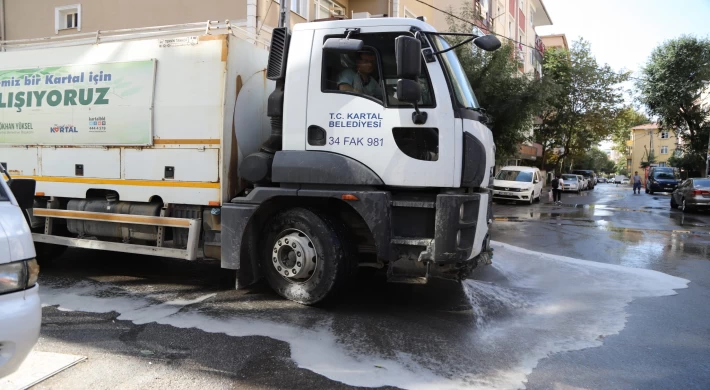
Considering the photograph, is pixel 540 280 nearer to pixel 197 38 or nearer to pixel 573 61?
pixel 197 38

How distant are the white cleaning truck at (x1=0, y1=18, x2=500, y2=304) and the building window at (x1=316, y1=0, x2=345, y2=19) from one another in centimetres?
1118

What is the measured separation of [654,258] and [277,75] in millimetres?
7559

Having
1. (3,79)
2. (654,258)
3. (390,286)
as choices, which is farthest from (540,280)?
(3,79)

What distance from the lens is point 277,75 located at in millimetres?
5543

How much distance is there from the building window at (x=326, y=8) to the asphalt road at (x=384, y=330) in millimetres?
11818

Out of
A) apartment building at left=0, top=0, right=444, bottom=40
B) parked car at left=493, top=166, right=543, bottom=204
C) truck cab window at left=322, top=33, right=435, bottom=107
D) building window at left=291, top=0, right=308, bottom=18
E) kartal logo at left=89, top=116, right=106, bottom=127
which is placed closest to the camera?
truck cab window at left=322, top=33, right=435, bottom=107

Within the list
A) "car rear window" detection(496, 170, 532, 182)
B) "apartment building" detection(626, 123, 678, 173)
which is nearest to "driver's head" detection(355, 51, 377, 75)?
"car rear window" detection(496, 170, 532, 182)

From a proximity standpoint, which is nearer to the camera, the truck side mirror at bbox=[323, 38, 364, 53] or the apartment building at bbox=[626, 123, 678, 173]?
the truck side mirror at bbox=[323, 38, 364, 53]

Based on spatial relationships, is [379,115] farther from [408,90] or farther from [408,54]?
[408,54]

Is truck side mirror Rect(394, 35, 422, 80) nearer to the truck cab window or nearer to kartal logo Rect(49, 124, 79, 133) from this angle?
the truck cab window

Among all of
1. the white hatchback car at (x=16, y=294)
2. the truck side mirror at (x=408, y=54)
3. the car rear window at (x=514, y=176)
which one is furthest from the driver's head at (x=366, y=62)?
the car rear window at (x=514, y=176)

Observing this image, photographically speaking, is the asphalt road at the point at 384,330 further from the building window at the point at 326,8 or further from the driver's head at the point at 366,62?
the building window at the point at 326,8

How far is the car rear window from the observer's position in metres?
23.6

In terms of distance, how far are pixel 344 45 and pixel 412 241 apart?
6.71 feet
